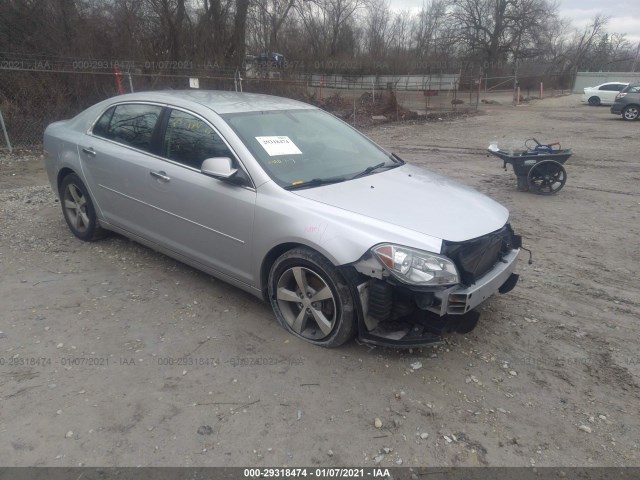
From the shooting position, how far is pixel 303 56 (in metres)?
26.8

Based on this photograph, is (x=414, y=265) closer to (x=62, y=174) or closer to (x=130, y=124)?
(x=130, y=124)

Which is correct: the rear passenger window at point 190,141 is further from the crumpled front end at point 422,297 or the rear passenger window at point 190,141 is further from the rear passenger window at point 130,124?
the crumpled front end at point 422,297

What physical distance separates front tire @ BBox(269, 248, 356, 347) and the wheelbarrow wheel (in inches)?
217

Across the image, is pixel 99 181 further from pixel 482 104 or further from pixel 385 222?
pixel 482 104

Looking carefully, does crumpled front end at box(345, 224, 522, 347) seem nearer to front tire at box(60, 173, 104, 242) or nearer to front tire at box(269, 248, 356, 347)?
front tire at box(269, 248, 356, 347)

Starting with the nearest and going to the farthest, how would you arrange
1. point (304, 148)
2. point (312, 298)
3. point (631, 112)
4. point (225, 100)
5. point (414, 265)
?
point (414, 265) < point (312, 298) < point (304, 148) < point (225, 100) < point (631, 112)

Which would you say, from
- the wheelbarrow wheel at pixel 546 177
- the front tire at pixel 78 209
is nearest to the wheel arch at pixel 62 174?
the front tire at pixel 78 209

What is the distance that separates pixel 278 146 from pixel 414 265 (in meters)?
1.51

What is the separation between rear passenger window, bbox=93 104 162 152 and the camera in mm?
4098

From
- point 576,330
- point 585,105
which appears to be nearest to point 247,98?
point 576,330

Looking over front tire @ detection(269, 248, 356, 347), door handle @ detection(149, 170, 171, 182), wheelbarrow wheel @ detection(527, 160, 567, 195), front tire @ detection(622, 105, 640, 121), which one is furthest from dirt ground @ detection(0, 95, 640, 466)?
front tire @ detection(622, 105, 640, 121)

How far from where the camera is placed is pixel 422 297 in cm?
280

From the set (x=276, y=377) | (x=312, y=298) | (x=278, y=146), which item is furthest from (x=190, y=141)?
(x=276, y=377)

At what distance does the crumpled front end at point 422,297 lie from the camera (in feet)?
9.14
